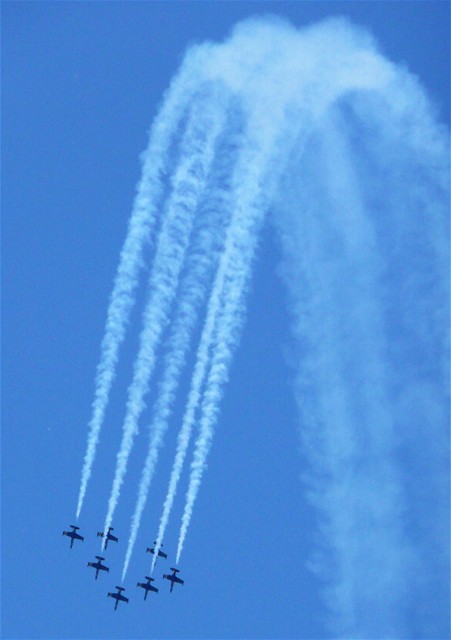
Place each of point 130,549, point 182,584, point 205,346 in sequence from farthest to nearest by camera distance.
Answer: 1. point 182,584
2. point 130,549
3. point 205,346

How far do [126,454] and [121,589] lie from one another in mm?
7133

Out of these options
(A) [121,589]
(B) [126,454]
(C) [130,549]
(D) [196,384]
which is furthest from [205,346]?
(A) [121,589]

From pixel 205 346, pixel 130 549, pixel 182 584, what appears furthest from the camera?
pixel 182 584

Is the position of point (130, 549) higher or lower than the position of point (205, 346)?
lower

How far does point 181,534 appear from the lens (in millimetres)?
37469

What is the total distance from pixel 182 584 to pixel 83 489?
6.12 m

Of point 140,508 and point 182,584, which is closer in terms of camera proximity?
point 140,508

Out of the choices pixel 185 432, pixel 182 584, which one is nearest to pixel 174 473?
pixel 185 432

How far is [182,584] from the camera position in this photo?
1630 inches

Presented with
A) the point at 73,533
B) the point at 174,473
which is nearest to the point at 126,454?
the point at 174,473

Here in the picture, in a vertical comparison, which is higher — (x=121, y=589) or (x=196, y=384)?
(x=196, y=384)

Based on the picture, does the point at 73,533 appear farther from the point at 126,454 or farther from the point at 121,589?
the point at 126,454

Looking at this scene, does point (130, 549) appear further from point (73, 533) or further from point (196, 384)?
point (196, 384)

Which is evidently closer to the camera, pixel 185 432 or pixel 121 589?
pixel 185 432
